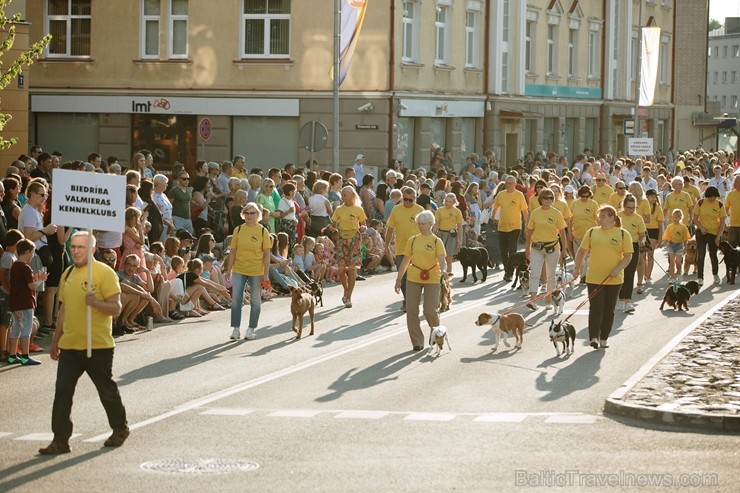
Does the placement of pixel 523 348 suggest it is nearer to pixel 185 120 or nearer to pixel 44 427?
pixel 44 427

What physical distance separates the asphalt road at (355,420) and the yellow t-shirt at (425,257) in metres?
0.91

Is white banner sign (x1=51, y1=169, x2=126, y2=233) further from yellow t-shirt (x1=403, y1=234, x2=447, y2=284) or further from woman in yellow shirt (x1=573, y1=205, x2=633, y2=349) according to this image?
woman in yellow shirt (x1=573, y1=205, x2=633, y2=349)

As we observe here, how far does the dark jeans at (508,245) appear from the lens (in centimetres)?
2784

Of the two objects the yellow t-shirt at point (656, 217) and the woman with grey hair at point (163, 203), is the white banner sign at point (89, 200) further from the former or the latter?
the yellow t-shirt at point (656, 217)

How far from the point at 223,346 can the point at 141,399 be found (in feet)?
13.1

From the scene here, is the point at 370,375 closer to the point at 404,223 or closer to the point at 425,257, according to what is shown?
the point at 425,257

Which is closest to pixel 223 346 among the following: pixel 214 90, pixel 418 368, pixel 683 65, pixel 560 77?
pixel 418 368

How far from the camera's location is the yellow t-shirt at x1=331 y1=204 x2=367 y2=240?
2466 centimetres

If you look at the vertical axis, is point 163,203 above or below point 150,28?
below

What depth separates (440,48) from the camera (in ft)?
154

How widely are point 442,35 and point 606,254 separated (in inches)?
1118

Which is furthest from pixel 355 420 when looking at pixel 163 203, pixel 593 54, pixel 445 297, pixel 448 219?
pixel 593 54

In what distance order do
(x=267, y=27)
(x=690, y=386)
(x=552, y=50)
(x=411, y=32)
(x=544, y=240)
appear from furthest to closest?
(x=552, y=50), (x=411, y=32), (x=267, y=27), (x=544, y=240), (x=690, y=386)

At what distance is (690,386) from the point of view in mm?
15977
